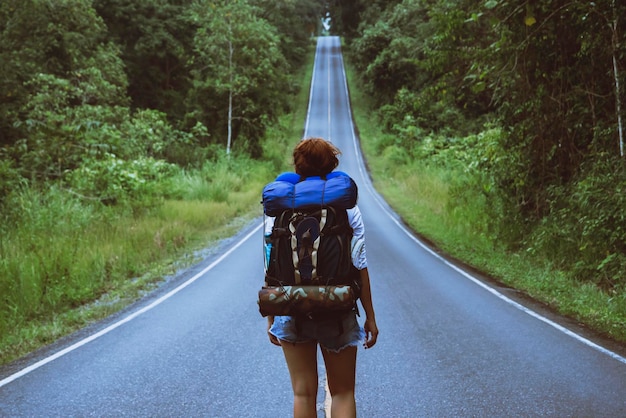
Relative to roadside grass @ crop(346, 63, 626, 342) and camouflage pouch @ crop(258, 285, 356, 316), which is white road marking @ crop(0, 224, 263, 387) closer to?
camouflage pouch @ crop(258, 285, 356, 316)

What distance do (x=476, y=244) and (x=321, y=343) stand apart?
1293 cm

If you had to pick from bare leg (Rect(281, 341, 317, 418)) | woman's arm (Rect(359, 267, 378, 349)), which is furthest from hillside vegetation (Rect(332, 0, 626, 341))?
bare leg (Rect(281, 341, 317, 418))

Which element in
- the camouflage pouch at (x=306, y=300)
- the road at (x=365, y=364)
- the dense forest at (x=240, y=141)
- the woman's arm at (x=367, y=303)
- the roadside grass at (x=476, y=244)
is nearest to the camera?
the camouflage pouch at (x=306, y=300)

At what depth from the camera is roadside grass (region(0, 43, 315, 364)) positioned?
851 centimetres

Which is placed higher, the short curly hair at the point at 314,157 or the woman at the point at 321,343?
the short curly hair at the point at 314,157

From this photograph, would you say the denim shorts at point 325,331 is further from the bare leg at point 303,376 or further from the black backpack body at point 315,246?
the black backpack body at point 315,246

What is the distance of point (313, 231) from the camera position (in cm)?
291

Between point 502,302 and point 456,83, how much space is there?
8012 mm

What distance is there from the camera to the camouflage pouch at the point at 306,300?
2.85 meters

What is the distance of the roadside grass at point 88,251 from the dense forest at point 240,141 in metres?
0.06

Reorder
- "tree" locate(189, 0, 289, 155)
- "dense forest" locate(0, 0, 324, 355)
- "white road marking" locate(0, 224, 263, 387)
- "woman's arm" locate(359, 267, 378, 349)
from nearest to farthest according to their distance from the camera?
"woman's arm" locate(359, 267, 378, 349) → "white road marking" locate(0, 224, 263, 387) → "dense forest" locate(0, 0, 324, 355) → "tree" locate(189, 0, 289, 155)

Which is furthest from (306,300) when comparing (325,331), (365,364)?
(365,364)

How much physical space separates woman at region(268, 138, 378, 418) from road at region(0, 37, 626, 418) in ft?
5.30

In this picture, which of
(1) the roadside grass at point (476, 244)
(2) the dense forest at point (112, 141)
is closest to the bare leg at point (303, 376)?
(2) the dense forest at point (112, 141)
